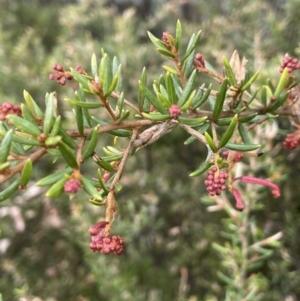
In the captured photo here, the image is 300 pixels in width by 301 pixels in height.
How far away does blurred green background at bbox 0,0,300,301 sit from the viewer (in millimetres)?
917

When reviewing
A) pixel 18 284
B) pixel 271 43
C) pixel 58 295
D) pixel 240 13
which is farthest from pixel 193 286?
pixel 240 13

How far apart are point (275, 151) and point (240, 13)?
538mm

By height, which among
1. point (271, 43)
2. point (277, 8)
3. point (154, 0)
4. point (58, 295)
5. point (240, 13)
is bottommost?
point (58, 295)

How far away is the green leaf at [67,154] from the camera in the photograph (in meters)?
0.30

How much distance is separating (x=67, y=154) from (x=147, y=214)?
842 mm

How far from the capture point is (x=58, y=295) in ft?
3.31

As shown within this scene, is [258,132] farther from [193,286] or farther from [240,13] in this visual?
[240,13]

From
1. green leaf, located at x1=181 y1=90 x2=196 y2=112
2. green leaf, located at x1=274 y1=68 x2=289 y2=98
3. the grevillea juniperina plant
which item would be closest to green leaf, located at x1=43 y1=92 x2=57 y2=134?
the grevillea juniperina plant

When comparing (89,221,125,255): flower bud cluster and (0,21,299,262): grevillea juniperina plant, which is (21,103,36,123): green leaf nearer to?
(0,21,299,262): grevillea juniperina plant

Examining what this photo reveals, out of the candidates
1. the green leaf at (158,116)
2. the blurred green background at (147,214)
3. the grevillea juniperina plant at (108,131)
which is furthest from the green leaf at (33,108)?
the blurred green background at (147,214)

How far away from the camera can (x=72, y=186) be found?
0.96 feet

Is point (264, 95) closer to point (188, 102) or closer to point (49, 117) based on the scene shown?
point (188, 102)

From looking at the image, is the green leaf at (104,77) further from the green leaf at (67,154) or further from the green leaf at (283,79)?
the green leaf at (283,79)

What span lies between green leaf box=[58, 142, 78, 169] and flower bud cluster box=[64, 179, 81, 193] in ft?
0.05
